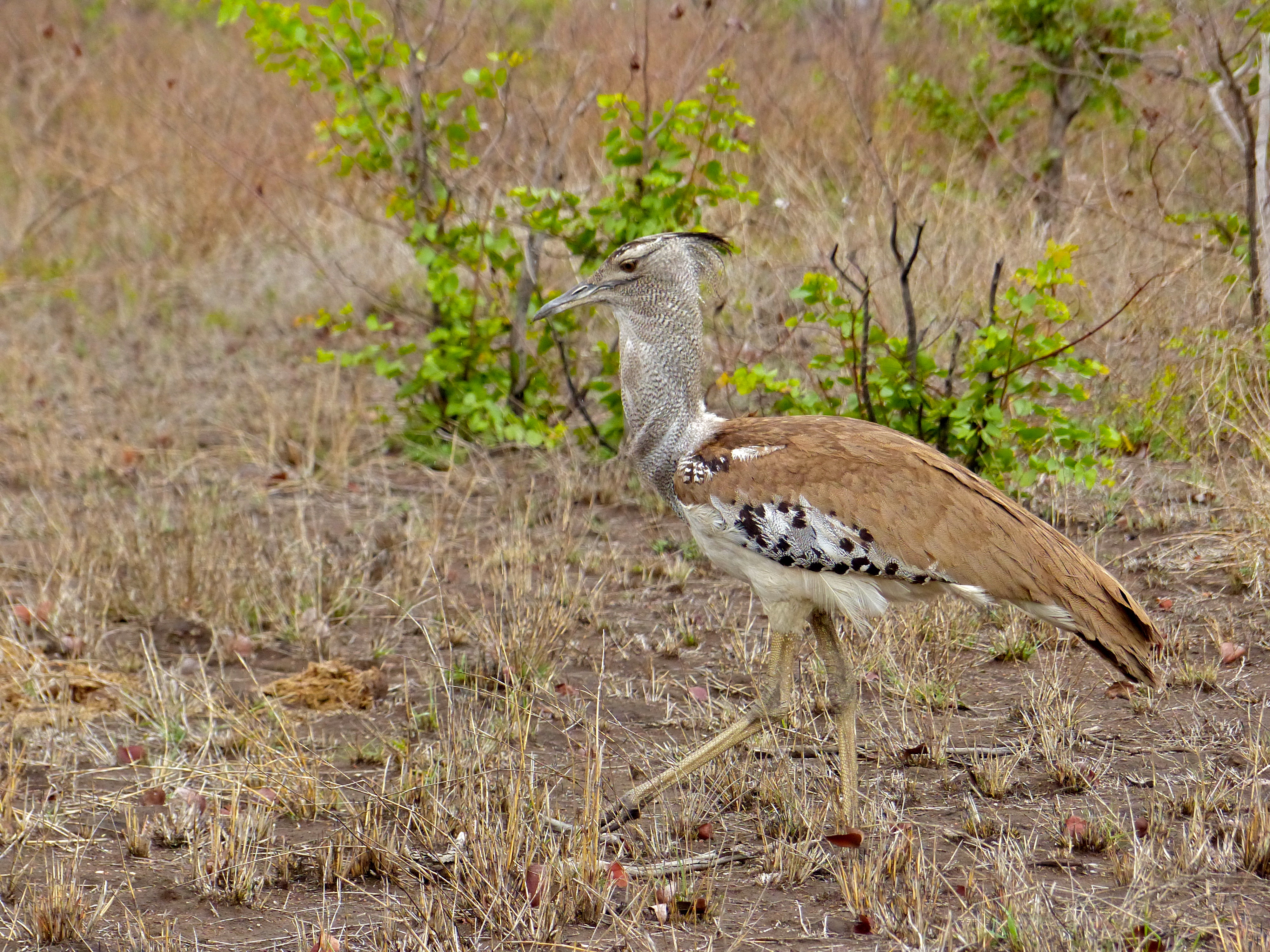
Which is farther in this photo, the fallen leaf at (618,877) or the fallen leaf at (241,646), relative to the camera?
the fallen leaf at (241,646)

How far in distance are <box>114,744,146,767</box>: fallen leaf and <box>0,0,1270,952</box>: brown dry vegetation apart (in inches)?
0.8

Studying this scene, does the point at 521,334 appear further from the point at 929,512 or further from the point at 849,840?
the point at 849,840

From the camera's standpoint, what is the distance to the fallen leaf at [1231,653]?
4496 mm

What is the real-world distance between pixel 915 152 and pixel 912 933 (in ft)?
22.3

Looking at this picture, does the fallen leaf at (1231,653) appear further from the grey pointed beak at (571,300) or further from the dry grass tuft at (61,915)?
the dry grass tuft at (61,915)

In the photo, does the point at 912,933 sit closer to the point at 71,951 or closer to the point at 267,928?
the point at 267,928

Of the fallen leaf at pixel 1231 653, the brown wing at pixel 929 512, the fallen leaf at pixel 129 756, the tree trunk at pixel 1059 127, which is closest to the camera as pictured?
the brown wing at pixel 929 512

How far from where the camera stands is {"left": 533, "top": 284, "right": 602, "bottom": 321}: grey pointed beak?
413 cm

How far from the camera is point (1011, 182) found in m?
8.66

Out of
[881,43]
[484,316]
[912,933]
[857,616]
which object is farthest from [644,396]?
[881,43]

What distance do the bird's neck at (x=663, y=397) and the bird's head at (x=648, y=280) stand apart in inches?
2.4

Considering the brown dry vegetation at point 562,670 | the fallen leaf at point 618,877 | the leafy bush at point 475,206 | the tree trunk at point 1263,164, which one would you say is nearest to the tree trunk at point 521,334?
the leafy bush at point 475,206

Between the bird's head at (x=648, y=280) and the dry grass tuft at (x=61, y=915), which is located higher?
the bird's head at (x=648, y=280)

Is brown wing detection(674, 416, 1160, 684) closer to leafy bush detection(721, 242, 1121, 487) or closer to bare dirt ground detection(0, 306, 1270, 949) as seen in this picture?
bare dirt ground detection(0, 306, 1270, 949)
